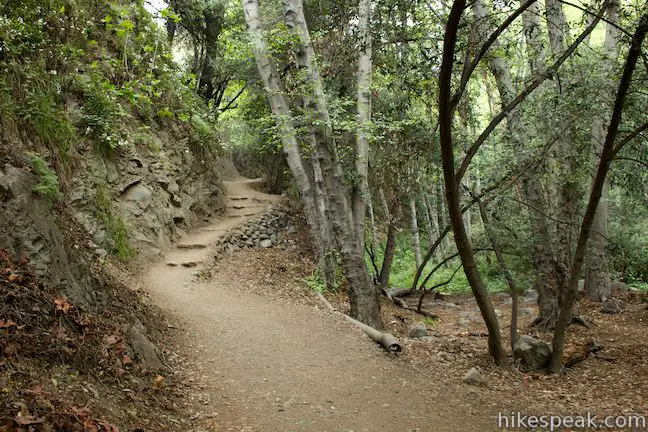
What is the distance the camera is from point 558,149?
302 inches

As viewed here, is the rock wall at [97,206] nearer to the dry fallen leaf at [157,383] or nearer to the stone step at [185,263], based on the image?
the stone step at [185,263]

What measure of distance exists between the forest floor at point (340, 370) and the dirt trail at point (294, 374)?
0.06 ft

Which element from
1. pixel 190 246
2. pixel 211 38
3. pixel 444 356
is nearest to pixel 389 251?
pixel 444 356

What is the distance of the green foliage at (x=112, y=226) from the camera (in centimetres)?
885

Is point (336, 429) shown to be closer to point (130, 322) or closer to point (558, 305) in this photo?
point (130, 322)

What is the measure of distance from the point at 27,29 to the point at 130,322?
491 centimetres

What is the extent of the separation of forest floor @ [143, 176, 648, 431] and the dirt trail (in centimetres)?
2

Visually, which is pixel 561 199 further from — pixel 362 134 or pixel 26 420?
pixel 26 420

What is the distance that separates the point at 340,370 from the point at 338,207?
3.07 metres

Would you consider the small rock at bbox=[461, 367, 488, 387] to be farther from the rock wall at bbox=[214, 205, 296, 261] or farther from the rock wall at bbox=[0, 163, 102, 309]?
the rock wall at bbox=[214, 205, 296, 261]

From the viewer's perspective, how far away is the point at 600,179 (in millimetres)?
5406

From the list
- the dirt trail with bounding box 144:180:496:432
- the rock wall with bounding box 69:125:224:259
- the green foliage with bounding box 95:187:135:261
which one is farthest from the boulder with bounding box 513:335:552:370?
the rock wall with bounding box 69:125:224:259

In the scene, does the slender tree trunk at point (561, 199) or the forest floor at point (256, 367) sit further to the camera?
the slender tree trunk at point (561, 199)

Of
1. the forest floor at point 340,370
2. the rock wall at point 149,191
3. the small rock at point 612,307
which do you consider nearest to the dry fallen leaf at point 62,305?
the forest floor at point 340,370
